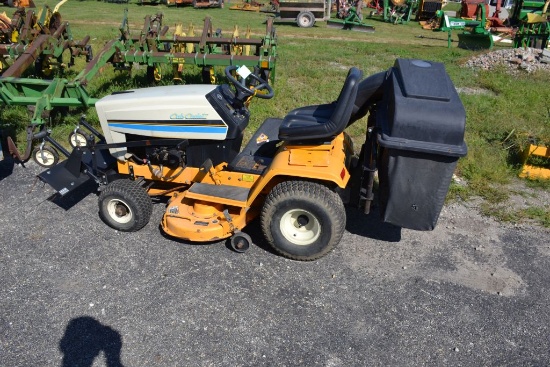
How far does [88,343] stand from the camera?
9.43ft

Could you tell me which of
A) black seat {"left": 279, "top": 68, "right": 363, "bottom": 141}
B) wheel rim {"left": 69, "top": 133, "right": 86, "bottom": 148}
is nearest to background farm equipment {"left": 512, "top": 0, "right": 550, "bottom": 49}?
black seat {"left": 279, "top": 68, "right": 363, "bottom": 141}

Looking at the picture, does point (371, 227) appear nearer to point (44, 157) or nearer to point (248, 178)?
point (248, 178)

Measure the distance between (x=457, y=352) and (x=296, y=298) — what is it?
115 cm

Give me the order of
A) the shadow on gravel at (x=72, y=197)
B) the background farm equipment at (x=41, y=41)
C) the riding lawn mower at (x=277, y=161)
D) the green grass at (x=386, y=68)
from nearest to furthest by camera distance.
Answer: the riding lawn mower at (x=277, y=161) → the shadow on gravel at (x=72, y=197) → the green grass at (x=386, y=68) → the background farm equipment at (x=41, y=41)

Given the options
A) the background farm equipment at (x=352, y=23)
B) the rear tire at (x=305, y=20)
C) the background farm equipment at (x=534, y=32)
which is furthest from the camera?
the rear tire at (x=305, y=20)

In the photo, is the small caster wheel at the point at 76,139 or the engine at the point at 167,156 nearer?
the engine at the point at 167,156

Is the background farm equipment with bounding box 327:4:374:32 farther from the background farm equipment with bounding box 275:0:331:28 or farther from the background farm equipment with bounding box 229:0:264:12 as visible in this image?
the background farm equipment with bounding box 229:0:264:12

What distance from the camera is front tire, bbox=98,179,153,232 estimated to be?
3770mm

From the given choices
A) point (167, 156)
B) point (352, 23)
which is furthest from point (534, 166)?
point (352, 23)

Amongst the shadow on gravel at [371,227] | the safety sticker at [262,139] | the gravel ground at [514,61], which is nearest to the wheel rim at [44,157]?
the safety sticker at [262,139]

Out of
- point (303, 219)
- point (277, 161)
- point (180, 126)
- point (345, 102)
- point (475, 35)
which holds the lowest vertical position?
point (475, 35)

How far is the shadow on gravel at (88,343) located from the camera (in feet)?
9.05

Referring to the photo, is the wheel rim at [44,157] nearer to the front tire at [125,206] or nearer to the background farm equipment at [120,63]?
the background farm equipment at [120,63]

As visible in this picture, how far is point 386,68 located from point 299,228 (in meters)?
6.70
